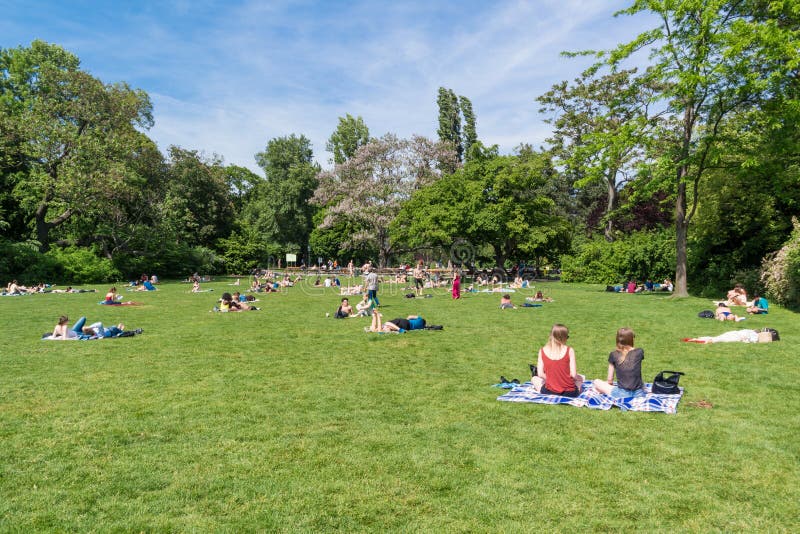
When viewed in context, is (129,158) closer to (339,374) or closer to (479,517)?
(339,374)

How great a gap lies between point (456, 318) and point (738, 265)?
1880cm

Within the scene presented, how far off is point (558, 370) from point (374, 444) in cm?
343

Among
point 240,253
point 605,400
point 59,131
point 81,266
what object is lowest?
point 605,400

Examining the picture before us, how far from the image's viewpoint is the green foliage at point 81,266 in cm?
3700

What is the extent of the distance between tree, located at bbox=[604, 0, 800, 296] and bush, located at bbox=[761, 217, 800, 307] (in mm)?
4400

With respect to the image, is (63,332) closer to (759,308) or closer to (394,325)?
(394,325)

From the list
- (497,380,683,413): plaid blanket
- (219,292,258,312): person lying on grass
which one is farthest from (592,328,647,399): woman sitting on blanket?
(219,292,258,312): person lying on grass

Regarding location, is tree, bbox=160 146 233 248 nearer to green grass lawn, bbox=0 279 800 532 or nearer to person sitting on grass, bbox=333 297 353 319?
person sitting on grass, bbox=333 297 353 319

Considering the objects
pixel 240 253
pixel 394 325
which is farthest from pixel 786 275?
pixel 240 253

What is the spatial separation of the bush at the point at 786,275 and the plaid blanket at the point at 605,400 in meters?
16.4

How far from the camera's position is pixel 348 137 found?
63.1m

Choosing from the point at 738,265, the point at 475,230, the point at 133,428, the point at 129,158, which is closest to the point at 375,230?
the point at 475,230

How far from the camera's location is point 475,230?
3938cm

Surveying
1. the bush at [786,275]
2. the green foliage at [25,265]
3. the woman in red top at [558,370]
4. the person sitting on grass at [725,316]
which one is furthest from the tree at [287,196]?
the woman in red top at [558,370]
